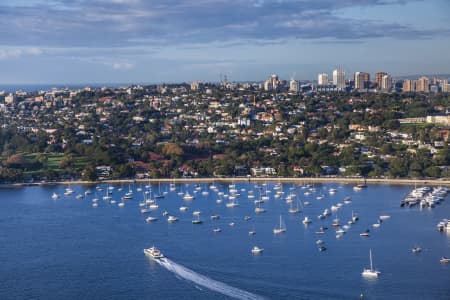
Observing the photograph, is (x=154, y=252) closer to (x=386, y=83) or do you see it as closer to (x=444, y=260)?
(x=444, y=260)

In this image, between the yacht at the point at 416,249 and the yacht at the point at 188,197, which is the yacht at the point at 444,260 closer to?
the yacht at the point at 416,249

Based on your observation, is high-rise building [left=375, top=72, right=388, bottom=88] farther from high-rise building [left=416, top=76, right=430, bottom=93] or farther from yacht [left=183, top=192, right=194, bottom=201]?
yacht [left=183, top=192, right=194, bottom=201]

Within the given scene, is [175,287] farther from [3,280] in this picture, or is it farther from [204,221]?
[204,221]

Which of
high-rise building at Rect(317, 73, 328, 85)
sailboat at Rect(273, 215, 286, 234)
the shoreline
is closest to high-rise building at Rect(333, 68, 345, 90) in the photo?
high-rise building at Rect(317, 73, 328, 85)

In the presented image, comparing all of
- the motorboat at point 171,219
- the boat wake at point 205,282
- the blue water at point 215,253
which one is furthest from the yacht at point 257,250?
the motorboat at point 171,219

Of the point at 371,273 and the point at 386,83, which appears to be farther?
the point at 386,83

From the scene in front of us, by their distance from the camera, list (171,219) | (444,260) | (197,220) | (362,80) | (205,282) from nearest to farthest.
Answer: (205,282) < (444,260) < (197,220) < (171,219) < (362,80)

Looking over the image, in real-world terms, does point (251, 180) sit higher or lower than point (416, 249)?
higher

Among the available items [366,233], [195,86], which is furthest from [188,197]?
[195,86]
